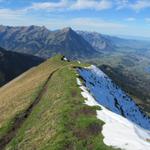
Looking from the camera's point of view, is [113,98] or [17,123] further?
[113,98]

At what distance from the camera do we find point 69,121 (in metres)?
35.8

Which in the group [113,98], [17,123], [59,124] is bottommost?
[113,98]

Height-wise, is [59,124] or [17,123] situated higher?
[59,124]

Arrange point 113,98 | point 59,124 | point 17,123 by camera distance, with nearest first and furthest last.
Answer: point 59,124, point 17,123, point 113,98

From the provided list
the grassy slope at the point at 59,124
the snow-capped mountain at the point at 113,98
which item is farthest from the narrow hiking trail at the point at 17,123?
the snow-capped mountain at the point at 113,98

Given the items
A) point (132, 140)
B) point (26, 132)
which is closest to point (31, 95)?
point (26, 132)

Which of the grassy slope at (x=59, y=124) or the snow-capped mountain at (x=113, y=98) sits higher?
the grassy slope at (x=59, y=124)

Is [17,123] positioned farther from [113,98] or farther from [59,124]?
[113,98]

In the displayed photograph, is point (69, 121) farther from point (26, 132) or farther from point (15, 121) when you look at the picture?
point (15, 121)

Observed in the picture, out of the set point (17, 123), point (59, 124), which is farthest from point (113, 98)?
point (59, 124)

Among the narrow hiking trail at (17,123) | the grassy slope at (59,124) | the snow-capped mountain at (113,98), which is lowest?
the snow-capped mountain at (113,98)

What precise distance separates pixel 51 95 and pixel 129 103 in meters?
30.6

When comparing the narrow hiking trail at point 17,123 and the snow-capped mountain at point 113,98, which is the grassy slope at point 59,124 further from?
the snow-capped mountain at point 113,98

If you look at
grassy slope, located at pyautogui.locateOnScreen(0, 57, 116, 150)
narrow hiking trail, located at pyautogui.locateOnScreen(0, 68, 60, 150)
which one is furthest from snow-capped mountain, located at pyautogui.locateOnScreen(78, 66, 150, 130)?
narrow hiking trail, located at pyautogui.locateOnScreen(0, 68, 60, 150)
